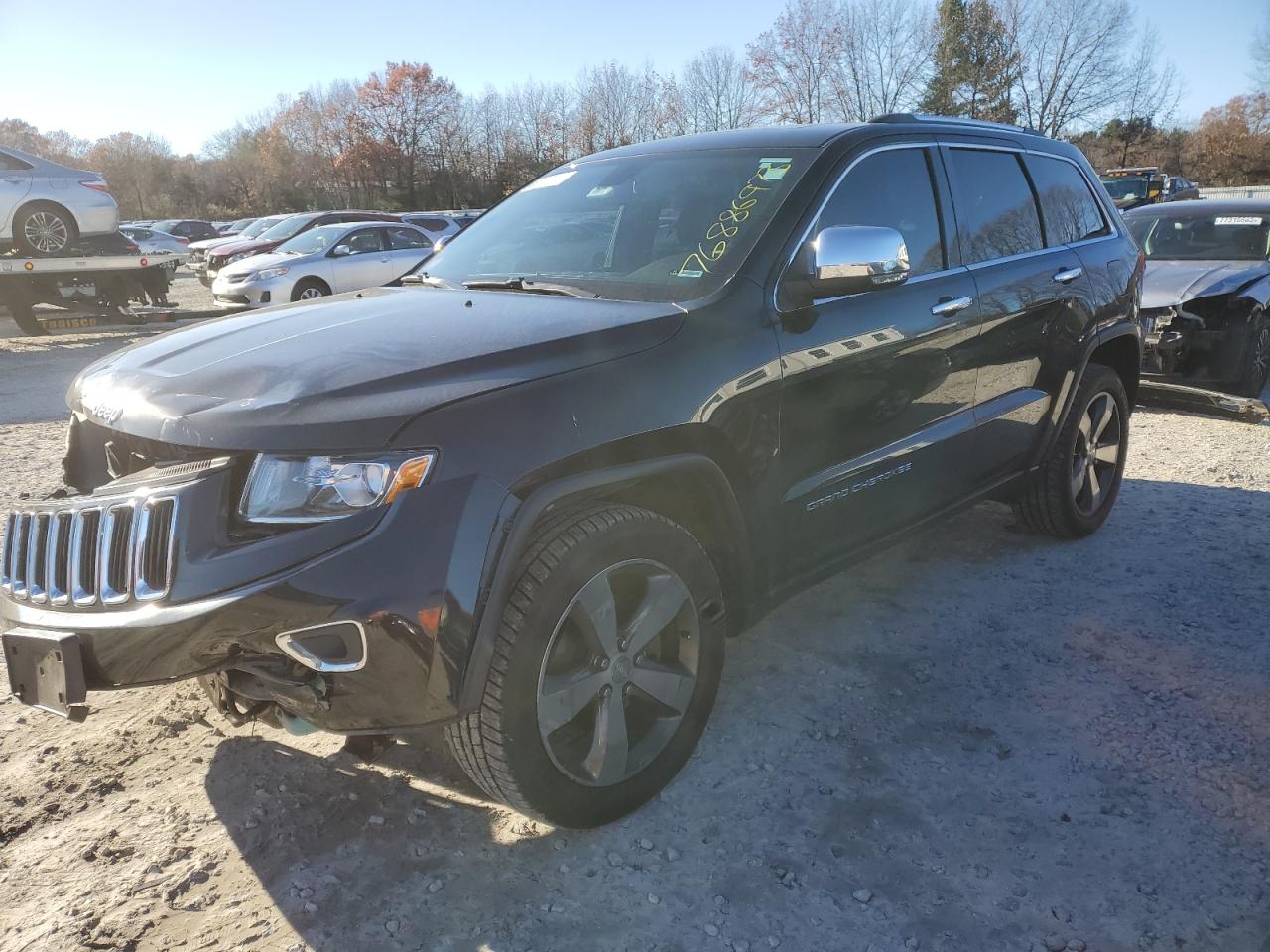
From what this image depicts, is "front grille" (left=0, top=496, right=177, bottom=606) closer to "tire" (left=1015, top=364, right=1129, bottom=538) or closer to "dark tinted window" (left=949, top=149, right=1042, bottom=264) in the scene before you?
"dark tinted window" (left=949, top=149, right=1042, bottom=264)

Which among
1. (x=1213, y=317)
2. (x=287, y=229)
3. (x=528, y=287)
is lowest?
(x=1213, y=317)

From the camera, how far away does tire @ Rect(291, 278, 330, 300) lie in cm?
1428

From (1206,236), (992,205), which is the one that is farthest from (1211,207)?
(992,205)

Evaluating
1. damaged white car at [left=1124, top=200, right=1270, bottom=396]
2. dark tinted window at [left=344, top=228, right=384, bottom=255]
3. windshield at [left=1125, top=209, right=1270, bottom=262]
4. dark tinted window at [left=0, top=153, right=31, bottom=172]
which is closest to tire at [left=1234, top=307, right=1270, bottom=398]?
damaged white car at [left=1124, top=200, right=1270, bottom=396]

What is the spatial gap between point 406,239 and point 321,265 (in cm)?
184

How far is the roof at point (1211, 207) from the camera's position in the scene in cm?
885

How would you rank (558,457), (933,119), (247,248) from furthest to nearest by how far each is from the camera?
(247,248)
(933,119)
(558,457)

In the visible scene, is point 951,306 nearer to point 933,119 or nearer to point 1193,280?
point 933,119

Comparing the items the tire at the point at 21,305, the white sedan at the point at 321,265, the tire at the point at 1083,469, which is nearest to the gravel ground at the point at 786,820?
the tire at the point at 1083,469

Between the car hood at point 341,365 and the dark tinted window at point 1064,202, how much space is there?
8.42 ft

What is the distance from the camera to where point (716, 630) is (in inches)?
109

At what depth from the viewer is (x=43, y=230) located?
12.9 m

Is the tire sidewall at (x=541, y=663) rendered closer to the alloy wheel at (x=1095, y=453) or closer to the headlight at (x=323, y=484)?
the headlight at (x=323, y=484)

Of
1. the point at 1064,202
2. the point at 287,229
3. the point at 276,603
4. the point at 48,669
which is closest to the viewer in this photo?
the point at 276,603
